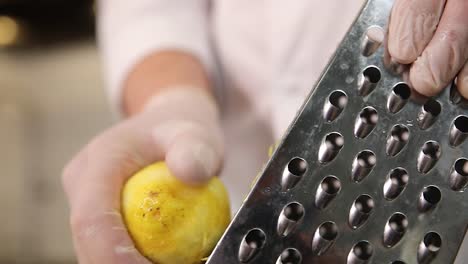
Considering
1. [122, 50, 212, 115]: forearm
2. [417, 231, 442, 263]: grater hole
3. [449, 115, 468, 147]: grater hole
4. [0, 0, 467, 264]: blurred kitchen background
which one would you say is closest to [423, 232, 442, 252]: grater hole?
[417, 231, 442, 263]: grater hole

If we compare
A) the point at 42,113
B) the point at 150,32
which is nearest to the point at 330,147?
the point at 150,32

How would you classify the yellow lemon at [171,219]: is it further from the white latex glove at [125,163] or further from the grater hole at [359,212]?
the grater hole at [359,212]

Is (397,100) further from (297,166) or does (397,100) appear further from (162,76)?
(162,76)

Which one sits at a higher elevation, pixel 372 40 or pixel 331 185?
pixel 372 40

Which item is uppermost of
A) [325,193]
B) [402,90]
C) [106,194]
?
[402,90]

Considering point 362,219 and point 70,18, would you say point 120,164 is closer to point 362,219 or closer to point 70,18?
point 362,219

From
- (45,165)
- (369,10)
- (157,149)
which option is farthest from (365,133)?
(45,165)

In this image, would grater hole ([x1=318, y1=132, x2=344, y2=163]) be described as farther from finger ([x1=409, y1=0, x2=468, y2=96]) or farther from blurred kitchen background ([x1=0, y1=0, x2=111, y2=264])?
blurred kitchen background ([x1=0, y1=0, x2=111, y2=264])
